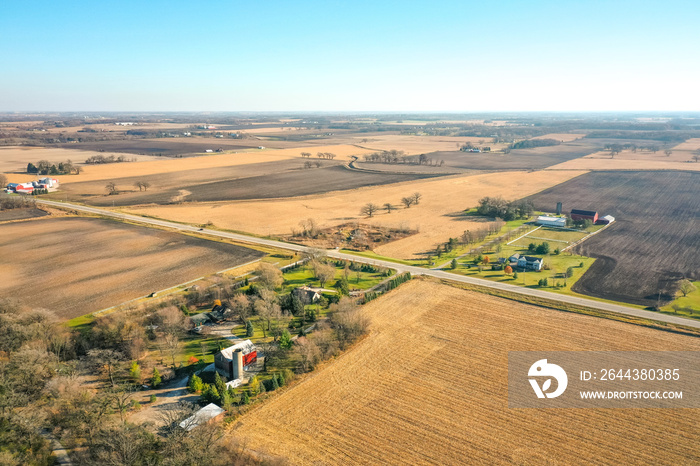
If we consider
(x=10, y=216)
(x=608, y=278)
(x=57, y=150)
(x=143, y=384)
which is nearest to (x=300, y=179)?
(x=10, y=216)

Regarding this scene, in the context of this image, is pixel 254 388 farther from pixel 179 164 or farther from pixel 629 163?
pixel 629 163

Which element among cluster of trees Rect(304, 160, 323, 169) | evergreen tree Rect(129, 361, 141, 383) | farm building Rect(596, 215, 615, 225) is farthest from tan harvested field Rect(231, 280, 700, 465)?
cluster of trees Rect(304, 160, 323, 169)

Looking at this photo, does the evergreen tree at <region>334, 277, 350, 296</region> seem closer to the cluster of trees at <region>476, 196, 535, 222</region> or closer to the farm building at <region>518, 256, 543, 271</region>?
the farm building at <region>518, 256, 543, 271</region>

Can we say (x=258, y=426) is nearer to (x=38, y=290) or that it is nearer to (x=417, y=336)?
(x=417, y=336)

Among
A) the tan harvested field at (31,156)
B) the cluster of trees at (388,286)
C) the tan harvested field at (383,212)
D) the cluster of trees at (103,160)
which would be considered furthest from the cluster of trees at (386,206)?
the tan harvested field at (31,156)

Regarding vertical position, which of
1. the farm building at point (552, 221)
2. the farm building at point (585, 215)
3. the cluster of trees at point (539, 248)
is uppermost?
the farm building at point (585, 215)

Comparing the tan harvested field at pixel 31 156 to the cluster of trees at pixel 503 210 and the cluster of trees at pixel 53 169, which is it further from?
the cluster of trees at pixel 503 210
